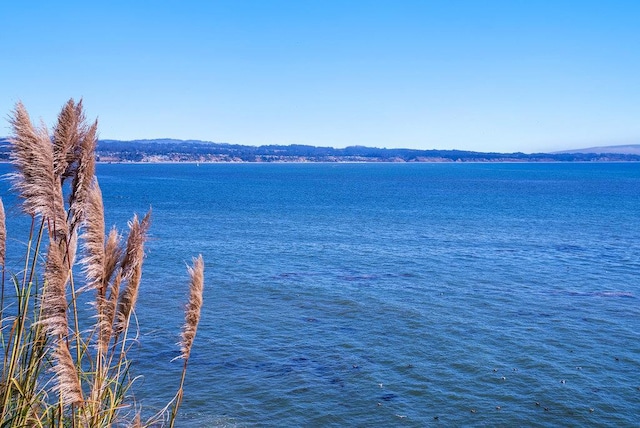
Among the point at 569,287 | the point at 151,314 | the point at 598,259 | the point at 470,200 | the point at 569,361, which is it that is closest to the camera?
the point at 569,361

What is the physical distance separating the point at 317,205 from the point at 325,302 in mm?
47384

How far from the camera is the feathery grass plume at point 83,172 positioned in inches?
149

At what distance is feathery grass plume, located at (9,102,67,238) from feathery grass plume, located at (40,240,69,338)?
0.23m

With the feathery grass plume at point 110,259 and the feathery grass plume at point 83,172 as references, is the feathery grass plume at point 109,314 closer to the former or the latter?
the feathery grass plume at point 110,259

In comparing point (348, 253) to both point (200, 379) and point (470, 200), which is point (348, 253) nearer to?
point (200, 379)

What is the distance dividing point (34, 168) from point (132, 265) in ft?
3.20

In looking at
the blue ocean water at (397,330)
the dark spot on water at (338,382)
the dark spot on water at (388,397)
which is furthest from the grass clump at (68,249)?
the dark spot on water at (338,382)

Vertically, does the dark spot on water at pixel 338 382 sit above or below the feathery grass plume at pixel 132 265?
below

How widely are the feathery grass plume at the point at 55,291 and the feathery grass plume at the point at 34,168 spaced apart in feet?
0.76

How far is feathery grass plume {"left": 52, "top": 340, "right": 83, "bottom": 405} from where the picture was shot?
3525mm

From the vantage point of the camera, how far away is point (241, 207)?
219 feet

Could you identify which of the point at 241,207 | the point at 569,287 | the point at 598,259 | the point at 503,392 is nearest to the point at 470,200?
the point at 241,207

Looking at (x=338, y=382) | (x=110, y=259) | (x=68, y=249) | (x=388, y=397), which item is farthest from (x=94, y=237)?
(x=338, y=382)

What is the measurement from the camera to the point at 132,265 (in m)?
4.11
